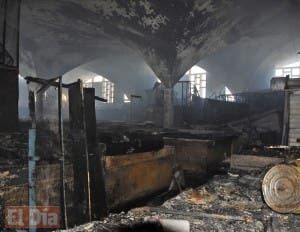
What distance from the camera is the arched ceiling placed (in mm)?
10258

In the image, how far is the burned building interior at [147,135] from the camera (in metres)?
3.68

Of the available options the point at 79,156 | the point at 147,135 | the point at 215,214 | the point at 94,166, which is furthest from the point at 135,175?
the point at 147,135

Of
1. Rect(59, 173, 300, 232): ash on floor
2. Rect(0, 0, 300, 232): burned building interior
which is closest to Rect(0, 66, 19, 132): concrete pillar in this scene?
Rect(0, 0, 300, 232): burned building interior

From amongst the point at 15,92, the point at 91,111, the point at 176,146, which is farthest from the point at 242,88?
the point at 91,111

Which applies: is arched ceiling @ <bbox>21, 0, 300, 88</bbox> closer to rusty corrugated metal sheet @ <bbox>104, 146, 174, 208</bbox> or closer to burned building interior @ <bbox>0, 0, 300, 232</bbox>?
burned building interior @ <bbox>0, 0, 300, 232</bbox>

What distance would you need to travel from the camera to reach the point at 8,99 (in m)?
6.99

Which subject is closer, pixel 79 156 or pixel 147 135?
pixel 79 156

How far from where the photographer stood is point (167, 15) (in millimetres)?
10258

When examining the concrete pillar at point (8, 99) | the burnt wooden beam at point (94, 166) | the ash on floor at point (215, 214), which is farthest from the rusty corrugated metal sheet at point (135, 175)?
the concrete pillar at point (8, 99)

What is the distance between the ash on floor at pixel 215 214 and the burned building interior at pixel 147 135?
0.02 m

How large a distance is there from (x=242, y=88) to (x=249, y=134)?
404 inches

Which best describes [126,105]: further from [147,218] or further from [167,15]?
[147,218]

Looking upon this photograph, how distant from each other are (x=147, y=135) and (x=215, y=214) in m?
4.18

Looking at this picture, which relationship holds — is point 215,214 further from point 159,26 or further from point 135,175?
point 159,26
